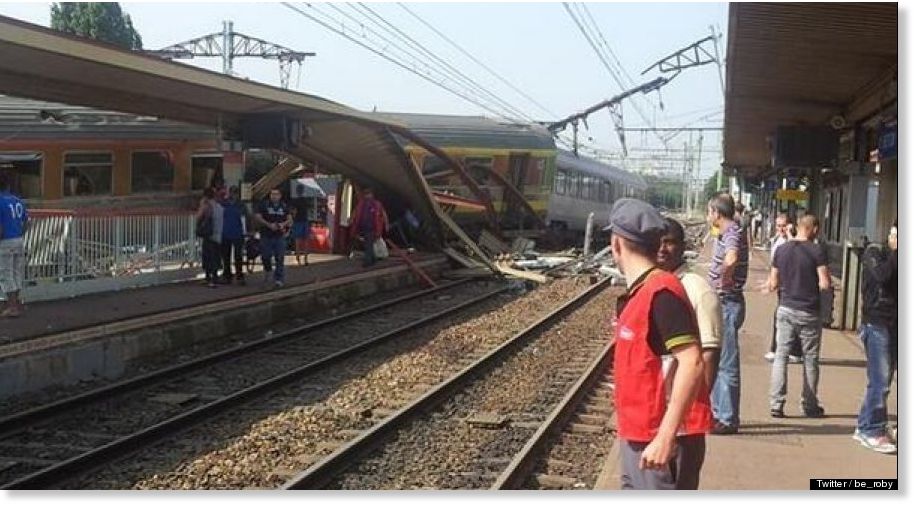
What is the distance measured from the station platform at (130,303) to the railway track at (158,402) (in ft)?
3.89

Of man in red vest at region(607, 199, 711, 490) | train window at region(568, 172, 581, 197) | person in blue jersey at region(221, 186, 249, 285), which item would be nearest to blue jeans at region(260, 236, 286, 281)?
person in blue jersey at region(221, 186, 249, 285)

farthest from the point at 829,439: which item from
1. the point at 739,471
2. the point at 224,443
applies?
the point at 224,443

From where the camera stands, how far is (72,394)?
9.48 meters

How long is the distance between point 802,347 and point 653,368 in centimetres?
457

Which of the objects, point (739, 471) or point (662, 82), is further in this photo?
point (662, 82)

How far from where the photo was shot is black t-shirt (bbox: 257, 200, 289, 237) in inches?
598

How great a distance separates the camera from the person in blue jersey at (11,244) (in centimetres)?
1060

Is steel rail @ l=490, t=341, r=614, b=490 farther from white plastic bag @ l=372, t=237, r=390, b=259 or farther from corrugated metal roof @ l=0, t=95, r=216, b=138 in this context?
white plastic bag @ l=372, t=237, r=390, b=259

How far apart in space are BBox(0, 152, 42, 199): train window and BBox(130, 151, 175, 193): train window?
220cm

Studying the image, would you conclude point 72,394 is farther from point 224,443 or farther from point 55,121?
point 55,121

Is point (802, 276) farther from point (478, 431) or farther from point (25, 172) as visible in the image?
point (25, 172)

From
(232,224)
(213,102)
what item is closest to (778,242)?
(232,224)

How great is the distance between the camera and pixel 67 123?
709 inches

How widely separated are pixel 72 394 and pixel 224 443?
264 cm
